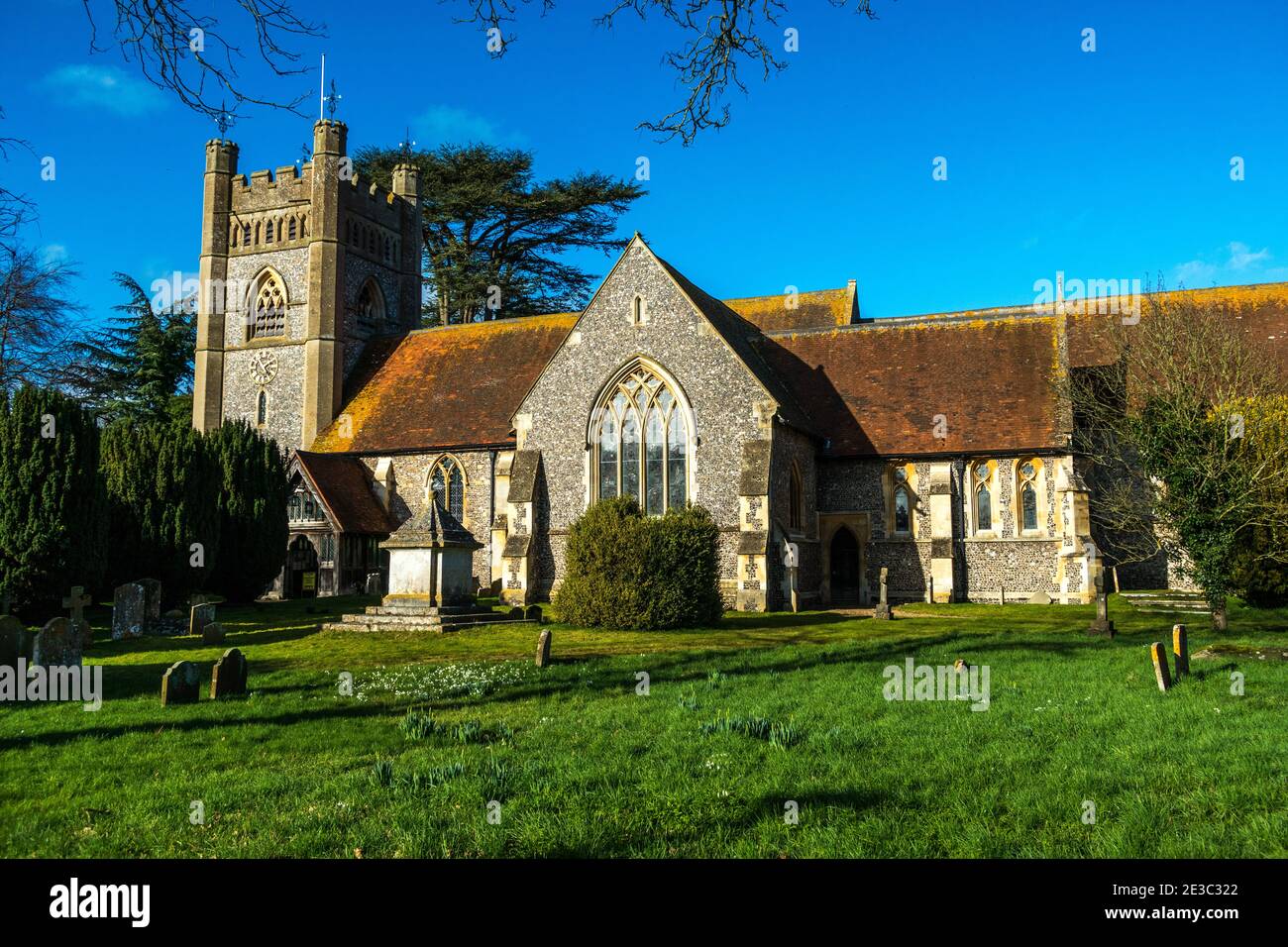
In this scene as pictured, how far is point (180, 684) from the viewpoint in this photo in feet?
35.6

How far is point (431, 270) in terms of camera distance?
48625mm

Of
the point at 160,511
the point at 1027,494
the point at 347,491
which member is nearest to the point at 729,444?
the point at 1027,494

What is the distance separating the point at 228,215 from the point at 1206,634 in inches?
1440

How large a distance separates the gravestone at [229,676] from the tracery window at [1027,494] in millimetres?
21297

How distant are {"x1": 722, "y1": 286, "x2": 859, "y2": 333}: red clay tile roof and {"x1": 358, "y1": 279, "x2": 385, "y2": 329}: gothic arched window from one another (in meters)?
14.0

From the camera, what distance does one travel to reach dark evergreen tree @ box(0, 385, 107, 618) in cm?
1881

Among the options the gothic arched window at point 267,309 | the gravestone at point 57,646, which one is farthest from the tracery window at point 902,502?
the gothic arched window at point 267,309

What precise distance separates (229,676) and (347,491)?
66.9 feet

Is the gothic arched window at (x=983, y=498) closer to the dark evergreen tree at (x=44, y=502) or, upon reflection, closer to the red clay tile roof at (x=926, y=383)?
the red clay tile roof at (x=926, y=383)

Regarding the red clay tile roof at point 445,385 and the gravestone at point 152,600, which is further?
the red clay tile roof at point 445,385

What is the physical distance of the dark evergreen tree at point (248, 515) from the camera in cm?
2623
